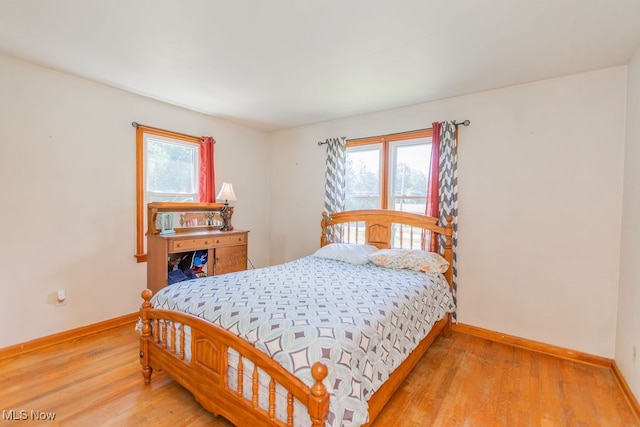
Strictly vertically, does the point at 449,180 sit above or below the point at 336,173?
below

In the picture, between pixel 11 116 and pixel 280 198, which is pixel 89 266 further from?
pixel 280 198

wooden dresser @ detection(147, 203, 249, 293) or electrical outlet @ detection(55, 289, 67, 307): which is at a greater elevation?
wooden dresser @ detection(147, 203, 249, 293)

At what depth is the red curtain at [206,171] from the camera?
3943 millimetres

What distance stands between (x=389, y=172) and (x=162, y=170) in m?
2.92

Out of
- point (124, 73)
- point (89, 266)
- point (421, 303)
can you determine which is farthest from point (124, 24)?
point (421, 303)

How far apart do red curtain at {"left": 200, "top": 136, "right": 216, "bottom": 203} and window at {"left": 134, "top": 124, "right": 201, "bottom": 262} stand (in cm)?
7

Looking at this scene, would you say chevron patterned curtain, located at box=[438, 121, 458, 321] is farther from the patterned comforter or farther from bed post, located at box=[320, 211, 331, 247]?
bed post, located at box=[320, 211, 331, 247]

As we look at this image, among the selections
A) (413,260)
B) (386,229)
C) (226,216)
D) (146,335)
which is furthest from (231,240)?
(413,260)

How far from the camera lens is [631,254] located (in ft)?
7.25

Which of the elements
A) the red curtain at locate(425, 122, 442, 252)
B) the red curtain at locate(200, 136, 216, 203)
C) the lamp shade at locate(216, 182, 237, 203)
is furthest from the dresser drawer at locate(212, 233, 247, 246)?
the red curtain at locate(425, 122, 442, 252)

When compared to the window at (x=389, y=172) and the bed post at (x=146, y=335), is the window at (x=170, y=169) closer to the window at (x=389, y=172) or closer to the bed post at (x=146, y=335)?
the bed post at (x=146, y=335)

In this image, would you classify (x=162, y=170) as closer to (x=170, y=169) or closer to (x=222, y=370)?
(x=170, y=169)

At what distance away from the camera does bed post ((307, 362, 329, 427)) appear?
1238 millimetres

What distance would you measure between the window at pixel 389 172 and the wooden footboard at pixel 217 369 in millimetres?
2709
